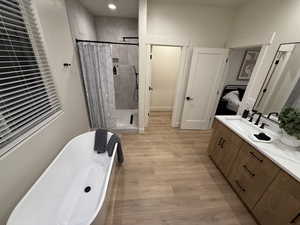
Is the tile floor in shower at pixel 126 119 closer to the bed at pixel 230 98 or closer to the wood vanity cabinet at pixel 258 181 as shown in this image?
the wood vanity cabinet at pixel 258 181

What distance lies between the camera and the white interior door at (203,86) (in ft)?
8.56

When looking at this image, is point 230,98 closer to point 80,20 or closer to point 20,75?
point 80,20

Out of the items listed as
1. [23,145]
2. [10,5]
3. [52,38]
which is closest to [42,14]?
[52,38]

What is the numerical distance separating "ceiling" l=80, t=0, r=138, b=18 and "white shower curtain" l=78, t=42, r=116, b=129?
36.0 inches

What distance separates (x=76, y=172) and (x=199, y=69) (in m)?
2.94

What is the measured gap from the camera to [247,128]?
5.88 feet

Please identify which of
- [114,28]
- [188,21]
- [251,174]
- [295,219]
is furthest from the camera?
[114,28]

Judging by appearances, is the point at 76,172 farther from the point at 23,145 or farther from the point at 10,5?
the point at 10,5

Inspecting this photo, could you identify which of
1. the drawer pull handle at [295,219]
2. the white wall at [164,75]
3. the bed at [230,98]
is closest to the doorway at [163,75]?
the white wall at [164,75]

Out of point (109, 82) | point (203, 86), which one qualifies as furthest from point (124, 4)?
point (203, 86)

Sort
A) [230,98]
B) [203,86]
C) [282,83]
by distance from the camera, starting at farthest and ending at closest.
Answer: [230,98] → [203,86] → [282,83]

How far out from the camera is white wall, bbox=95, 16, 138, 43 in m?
3.18

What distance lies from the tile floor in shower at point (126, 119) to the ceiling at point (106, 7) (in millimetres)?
2451

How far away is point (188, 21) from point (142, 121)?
229cm
